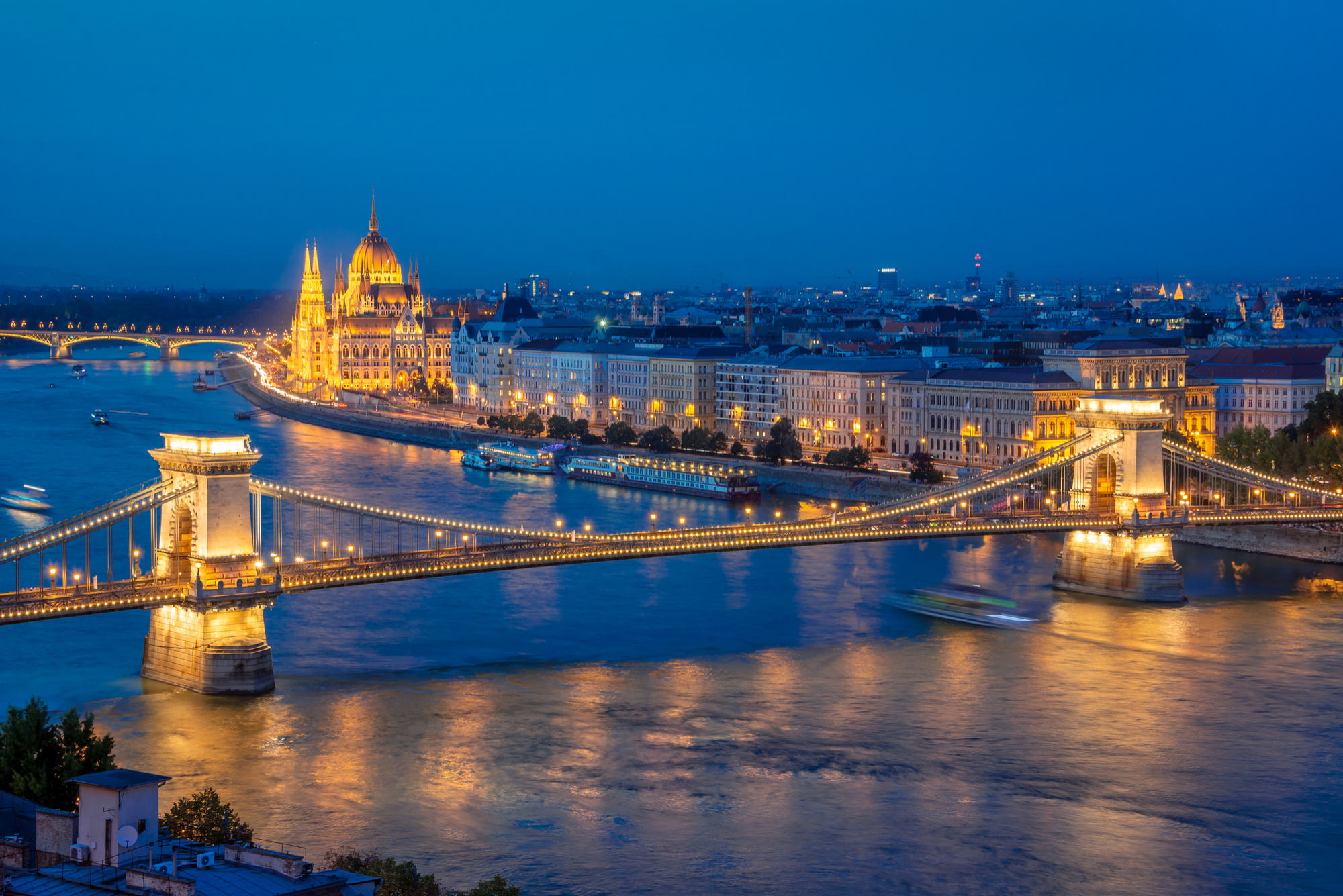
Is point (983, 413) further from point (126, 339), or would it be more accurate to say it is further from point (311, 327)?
point (126, 339)

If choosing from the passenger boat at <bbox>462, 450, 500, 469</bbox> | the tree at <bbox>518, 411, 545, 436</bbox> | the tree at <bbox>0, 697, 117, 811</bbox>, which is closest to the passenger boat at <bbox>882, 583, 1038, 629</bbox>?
the tree at <bbox>0, 697, 117, 811</bbox>

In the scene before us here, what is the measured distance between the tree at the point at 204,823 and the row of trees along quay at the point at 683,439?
2695cm

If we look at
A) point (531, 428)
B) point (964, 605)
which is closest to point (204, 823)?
point (964, 605)

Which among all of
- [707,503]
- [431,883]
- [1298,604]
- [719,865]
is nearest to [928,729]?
[719,865]

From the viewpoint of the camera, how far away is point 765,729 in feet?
53.7

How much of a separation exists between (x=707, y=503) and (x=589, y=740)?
19865mm

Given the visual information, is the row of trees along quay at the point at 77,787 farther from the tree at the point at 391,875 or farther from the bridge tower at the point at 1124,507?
the bridge tower at the point at 1124,507

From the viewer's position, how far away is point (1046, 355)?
39969 mm

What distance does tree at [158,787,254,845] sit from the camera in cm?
1063

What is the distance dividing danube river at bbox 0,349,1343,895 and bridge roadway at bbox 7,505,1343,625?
2.92ft

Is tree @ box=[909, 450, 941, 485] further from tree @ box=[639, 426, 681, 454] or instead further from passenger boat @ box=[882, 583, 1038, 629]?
passenger boat @ box=[882, 583, 1038, 629]

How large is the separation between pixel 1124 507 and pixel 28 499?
17.4m

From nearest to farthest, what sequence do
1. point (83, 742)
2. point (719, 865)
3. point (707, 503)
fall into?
point (83, 742) → point (719, 865) → point (707, 503)

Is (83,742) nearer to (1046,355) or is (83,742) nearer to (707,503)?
(707,503)
